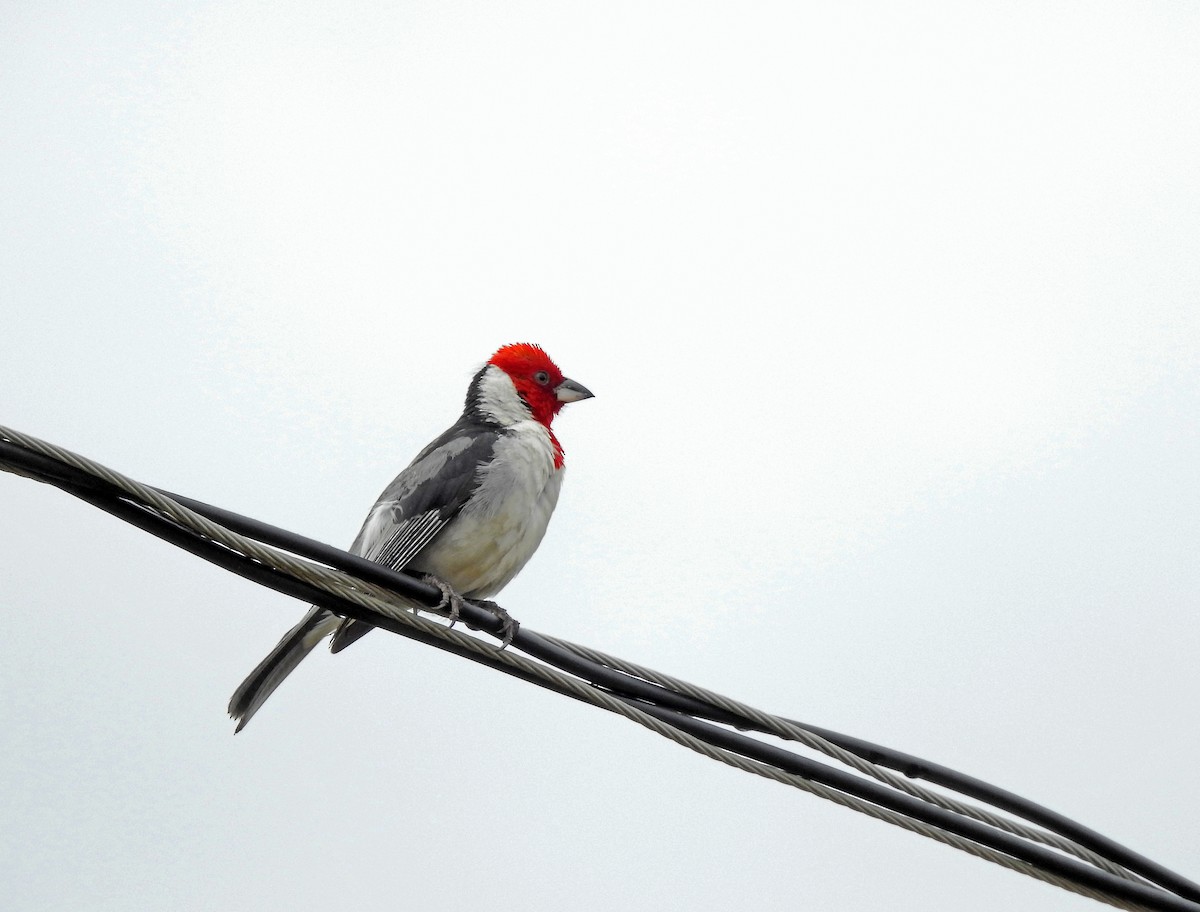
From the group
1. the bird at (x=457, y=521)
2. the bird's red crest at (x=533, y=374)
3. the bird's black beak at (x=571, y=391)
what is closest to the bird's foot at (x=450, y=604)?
the bird at (x=457, y=521)

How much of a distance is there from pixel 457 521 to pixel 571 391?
1.49 meters

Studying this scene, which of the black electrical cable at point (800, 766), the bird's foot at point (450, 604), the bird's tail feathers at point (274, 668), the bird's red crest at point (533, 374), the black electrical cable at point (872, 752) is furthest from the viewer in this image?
the bird's red crest at point (533, 374)

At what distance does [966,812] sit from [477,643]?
54.4 inches

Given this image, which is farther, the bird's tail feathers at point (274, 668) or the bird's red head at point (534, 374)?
the bird's red head at point (534, 374)

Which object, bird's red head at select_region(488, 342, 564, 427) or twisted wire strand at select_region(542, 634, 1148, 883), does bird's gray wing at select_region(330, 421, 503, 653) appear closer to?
bird's red head at select_region(488, 342, 564, 427)

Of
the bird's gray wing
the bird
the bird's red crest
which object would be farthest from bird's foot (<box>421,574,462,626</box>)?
the bird's red crest

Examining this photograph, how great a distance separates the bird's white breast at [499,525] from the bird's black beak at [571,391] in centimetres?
94

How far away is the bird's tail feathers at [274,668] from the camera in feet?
14.9

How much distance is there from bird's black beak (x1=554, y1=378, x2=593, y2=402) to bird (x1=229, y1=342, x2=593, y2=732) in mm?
738

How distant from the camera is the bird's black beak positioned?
20.4ft

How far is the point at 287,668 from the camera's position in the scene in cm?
470

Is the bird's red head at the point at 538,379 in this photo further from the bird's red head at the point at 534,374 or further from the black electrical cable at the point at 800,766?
the black electrical cable at the point at 800,766

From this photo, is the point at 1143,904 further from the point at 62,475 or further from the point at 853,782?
the point at 62,475

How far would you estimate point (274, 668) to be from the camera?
4629 millimetres
